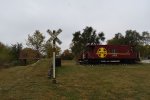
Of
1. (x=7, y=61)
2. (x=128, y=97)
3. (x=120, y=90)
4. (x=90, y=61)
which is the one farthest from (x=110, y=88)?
(x=7, y=61)

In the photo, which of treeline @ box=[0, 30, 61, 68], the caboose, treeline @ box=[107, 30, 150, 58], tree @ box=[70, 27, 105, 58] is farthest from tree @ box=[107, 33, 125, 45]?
the caboose

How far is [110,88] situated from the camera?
20875mm

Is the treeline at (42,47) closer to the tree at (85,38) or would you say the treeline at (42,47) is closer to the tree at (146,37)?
the tree at (85,38)

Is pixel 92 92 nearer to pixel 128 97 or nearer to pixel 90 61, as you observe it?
pixel 128 97

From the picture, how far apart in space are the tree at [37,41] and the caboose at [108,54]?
48613 mm

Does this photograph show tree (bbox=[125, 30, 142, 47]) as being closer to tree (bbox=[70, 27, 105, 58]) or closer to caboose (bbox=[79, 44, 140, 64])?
tree (bbox=[70, 27, 105, 58])

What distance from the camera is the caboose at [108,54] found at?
46531 millimetres

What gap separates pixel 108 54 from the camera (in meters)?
47.2

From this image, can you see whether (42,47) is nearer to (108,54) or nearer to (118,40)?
(118,40)

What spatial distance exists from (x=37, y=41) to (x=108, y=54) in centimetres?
5210

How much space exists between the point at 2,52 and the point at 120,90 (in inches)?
2858

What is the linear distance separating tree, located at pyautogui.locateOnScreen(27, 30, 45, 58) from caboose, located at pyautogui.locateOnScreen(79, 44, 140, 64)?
48613 mm

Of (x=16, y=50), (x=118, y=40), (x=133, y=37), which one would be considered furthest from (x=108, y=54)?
(x=133, y=37)

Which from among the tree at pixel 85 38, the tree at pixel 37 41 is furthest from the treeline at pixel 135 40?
the tree at pixel 37 41
